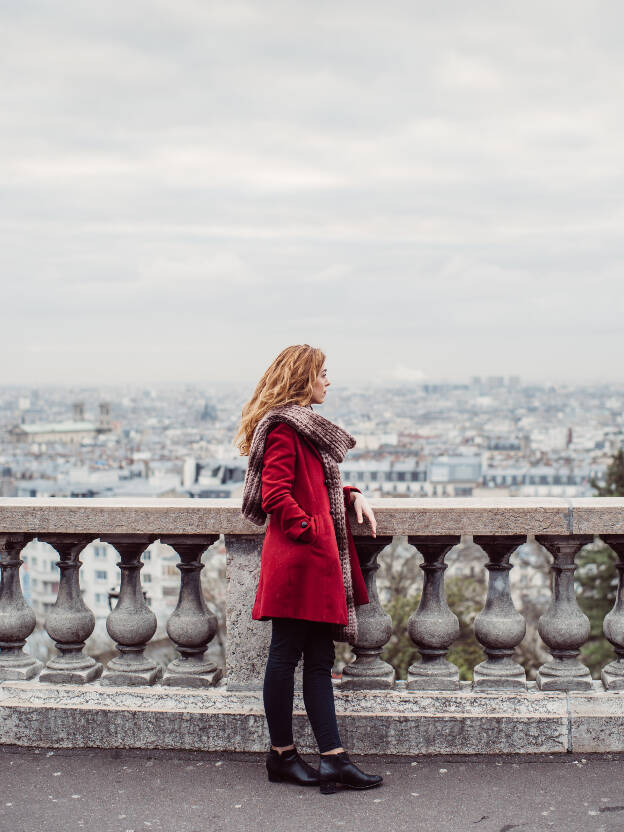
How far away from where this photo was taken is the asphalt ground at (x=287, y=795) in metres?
3.84

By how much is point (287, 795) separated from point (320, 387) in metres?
1.68

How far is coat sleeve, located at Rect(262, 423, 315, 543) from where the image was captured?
4.04 meters

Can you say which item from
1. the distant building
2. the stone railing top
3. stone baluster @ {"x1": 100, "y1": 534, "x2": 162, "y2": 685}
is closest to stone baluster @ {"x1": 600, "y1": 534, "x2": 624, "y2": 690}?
the stone railing top

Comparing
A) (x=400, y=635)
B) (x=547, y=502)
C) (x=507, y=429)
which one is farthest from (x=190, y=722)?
(x=507, y=429)

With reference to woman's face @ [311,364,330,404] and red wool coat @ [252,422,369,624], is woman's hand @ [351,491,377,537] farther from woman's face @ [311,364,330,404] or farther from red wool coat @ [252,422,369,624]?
woman's face @ [311,364,330,404]

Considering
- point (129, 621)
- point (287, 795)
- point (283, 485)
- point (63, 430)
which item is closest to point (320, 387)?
point (283, 485)

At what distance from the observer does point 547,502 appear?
4.57m

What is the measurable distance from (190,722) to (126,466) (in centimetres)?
10719

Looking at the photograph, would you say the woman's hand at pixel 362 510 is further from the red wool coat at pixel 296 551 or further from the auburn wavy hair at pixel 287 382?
the auburn wavy hair at pixel 287 382

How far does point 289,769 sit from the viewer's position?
4.21 meters

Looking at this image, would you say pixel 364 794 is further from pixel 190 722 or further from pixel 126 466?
pixel 126 466

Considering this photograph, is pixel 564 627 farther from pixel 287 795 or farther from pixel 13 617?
pixel 13 617

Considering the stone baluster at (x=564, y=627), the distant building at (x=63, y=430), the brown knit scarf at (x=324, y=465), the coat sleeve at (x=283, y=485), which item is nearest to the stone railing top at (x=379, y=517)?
the stone baluster at (x=564, y=627)

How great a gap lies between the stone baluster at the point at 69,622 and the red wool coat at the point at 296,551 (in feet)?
3.41
